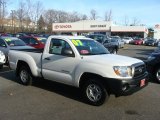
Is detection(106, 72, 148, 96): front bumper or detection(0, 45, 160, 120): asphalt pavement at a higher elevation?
detection(106, 72, 148, 96): front bumper

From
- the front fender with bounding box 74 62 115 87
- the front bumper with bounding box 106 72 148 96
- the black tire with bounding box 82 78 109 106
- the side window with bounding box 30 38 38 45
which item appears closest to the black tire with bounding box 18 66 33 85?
the front fender with bounding box 74 62 115 87

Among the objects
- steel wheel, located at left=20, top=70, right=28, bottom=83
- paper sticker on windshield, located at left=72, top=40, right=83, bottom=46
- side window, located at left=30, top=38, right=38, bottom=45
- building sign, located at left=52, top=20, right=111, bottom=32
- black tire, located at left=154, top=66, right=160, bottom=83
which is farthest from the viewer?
building sign, located at left=52, top=20, right=111, bottom=32

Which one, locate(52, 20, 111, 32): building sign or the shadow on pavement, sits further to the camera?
locate(52, 20, 111, 32): building sign

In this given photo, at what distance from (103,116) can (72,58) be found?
6.66 feet

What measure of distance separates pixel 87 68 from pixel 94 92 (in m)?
0.67

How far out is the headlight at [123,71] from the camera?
6.48 m

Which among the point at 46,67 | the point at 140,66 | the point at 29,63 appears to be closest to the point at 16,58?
the point at 29,63

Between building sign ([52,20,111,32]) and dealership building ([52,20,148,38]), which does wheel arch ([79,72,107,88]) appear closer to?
dealership building ([52,20,148,38])

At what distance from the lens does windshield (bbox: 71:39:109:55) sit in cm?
744

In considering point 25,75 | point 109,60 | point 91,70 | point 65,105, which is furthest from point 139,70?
point 25,75

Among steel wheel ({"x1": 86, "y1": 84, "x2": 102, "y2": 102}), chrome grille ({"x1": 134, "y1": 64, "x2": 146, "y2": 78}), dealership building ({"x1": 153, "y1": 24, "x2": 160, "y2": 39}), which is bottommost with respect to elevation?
steel wheel ({"x1": 86, "y1": 84, "x2": 102, "y2": 102})

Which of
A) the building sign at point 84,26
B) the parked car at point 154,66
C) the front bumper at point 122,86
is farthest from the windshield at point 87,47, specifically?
the building sign at point 84,26

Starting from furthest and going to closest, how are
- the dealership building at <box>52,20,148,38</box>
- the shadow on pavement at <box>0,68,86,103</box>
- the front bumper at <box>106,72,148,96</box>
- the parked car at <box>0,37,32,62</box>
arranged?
the dealership building at <box>52,20,148,38</box> → the parked car at <box>0,37,32,62</box> → the shadow on pavement at <box>0,68,86,103</box> → the front bumper at <box>106,72,148,96</box>

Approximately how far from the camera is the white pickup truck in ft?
21.3
